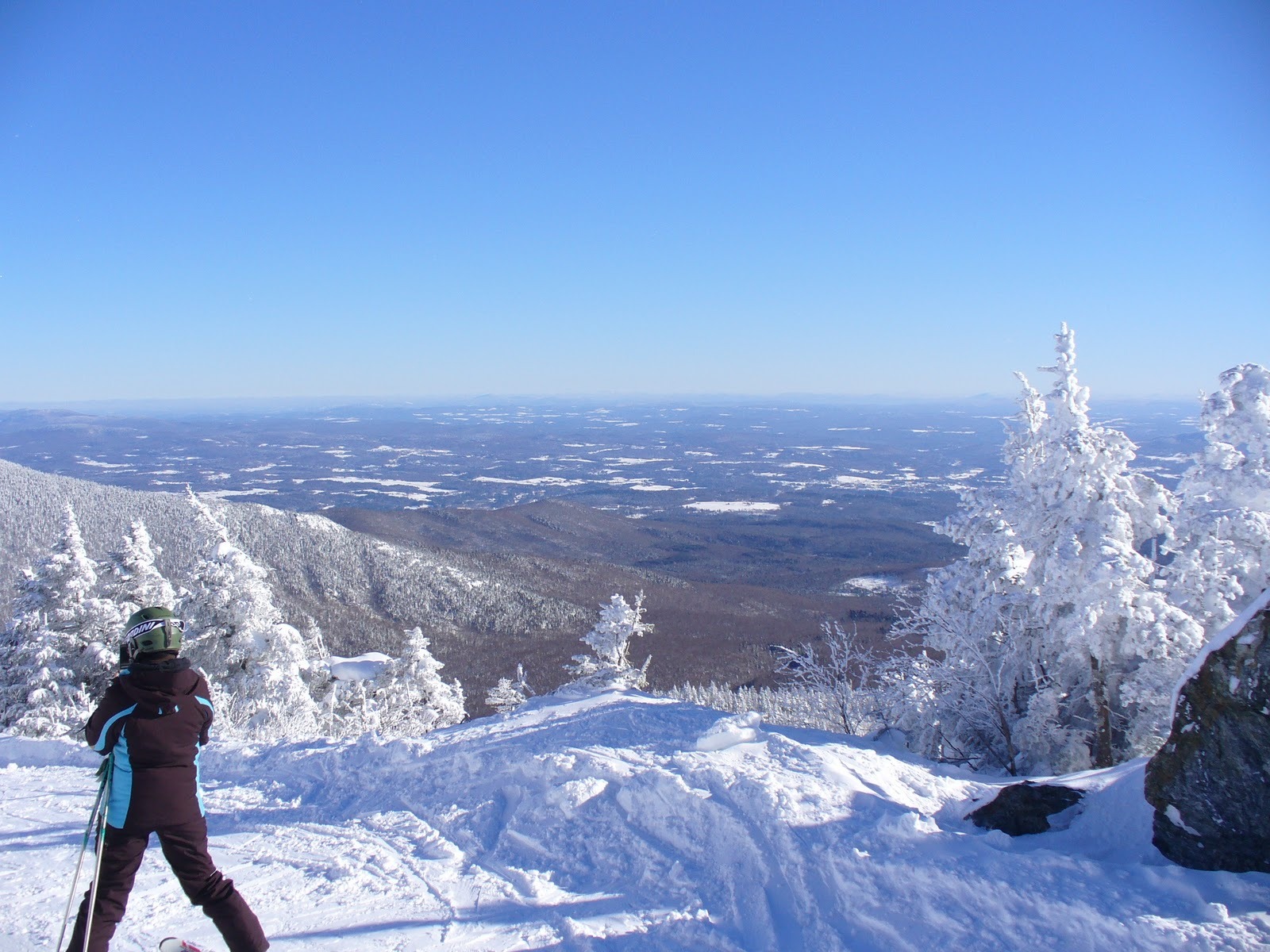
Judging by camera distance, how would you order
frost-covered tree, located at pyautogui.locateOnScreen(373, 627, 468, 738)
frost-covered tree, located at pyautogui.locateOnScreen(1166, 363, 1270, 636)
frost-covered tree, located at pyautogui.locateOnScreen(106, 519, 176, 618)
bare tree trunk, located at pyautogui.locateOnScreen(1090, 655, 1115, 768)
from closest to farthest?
bare tree trunk, located at pyautogui.locateOnScreen(1090, 655, 1115, 768) → frost-covered tree, located at pyautogui.locateOnScreen(1166, 363, 1270, 636) → frost-covered tree, located at pyautogui.locateOnScreen(106, 519, 176, 618) → frost-covered tree, located at pyautogui.locateOnScreen(373, 627, 468, 738)

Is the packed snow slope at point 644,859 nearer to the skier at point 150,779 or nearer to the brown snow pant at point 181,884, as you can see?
the brown snow pant at point 181,884

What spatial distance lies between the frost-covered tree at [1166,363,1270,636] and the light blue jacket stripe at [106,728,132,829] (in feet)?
64.9

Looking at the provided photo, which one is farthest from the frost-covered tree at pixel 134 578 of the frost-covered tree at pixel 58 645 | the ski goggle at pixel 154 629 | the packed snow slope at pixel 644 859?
the ski goggle at pixel 154 629

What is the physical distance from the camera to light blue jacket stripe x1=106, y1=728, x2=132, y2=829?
16.0 feet

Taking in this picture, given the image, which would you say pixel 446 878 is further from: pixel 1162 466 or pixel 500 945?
pixel 1162 466

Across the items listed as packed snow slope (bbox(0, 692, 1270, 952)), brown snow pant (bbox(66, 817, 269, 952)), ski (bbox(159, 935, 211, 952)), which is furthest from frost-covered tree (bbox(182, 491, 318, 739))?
brown snow pant (bbox(66, 817, 269, 952))

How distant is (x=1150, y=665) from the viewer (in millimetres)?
15375

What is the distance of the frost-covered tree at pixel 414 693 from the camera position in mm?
33938

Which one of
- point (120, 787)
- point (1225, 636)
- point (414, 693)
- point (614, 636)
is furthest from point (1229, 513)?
point (414, 693)

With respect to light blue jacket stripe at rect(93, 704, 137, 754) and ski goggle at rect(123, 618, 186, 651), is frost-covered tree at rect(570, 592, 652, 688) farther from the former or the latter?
light blue jacket stripe at rect(93, 704, 137, 754)

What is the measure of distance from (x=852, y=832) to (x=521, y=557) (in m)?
138

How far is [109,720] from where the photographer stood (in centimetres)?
486

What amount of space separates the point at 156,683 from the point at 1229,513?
2064cm

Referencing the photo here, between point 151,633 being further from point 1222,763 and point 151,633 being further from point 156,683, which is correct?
point 1222,763
